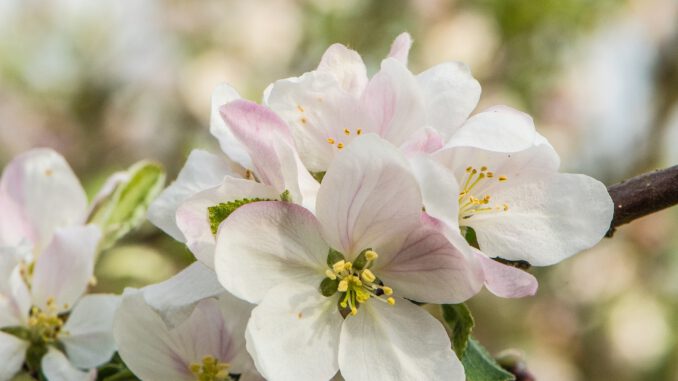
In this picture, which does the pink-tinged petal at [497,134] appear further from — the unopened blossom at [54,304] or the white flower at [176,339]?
the unopened blossom at [54,304]

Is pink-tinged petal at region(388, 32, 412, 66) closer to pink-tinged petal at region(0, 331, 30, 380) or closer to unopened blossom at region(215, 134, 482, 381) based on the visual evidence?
unopened blossom at region(215, 134, 482, 381)

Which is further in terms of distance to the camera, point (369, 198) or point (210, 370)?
point (210, 370)

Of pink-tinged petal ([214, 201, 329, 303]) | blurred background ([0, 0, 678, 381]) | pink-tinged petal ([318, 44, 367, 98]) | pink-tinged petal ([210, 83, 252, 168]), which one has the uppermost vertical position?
pink-tinged petal ([318, 44, 367, 98])

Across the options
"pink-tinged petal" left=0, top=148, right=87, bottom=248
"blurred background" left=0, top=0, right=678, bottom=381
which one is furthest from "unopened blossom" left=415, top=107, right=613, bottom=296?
"blurred background" left=0, top=0, right=678, bottom=381

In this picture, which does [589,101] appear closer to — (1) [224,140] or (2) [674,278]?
(2) [674,278]

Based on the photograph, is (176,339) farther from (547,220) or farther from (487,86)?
(487,86)

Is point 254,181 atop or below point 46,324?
atop

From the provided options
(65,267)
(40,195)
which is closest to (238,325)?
(65,267)

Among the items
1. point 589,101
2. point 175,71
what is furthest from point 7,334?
point 589,101
